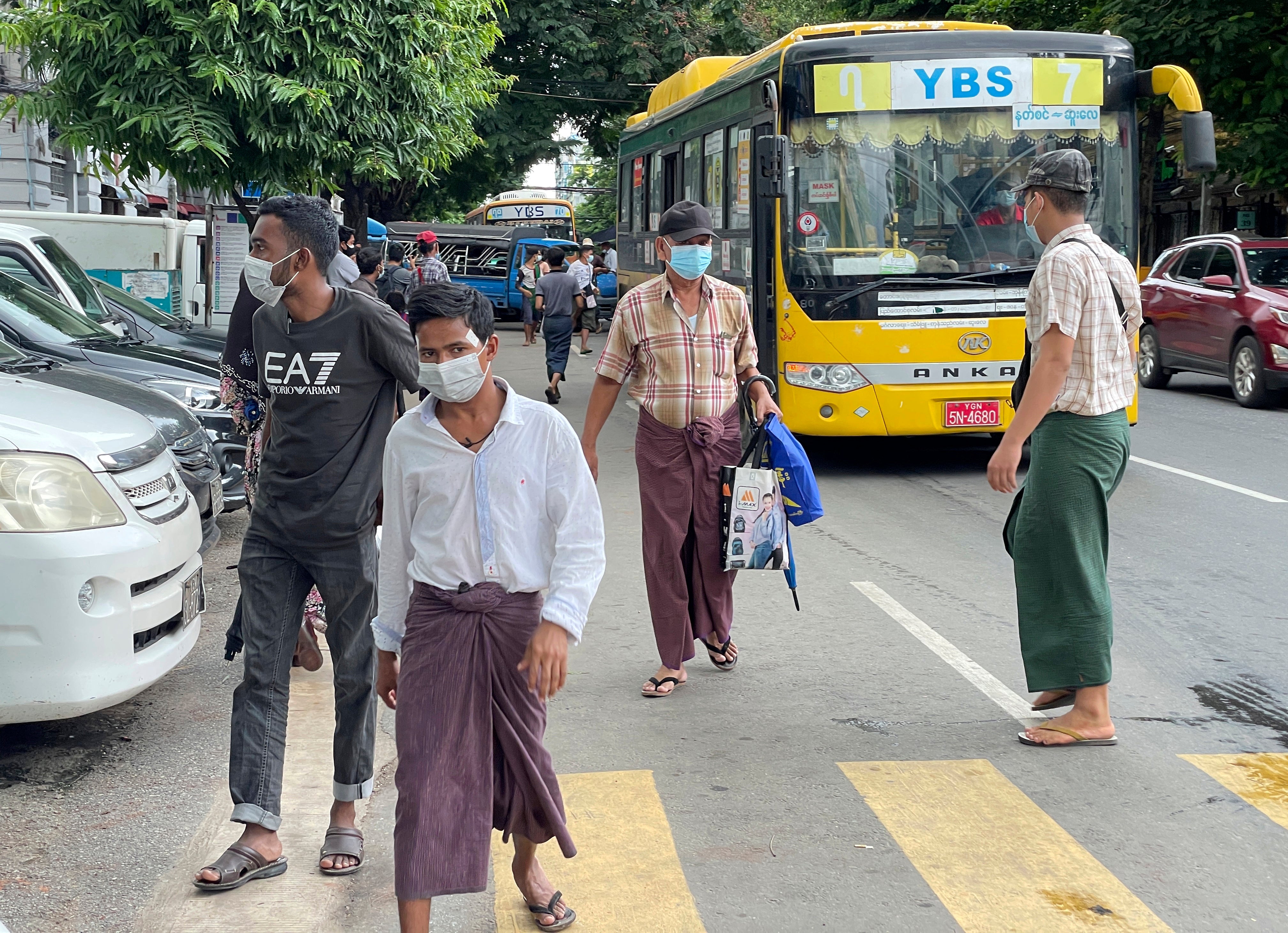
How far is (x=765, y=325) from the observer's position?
35.0 ft

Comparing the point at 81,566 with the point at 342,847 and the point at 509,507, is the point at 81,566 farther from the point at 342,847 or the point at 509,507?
the point at 509,507

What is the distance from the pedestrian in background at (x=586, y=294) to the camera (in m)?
21.9

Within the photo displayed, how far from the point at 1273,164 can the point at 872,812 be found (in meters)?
18.9

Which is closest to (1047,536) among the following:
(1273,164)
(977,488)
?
(977,488)

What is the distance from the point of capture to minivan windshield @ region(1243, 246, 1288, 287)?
1536 cm

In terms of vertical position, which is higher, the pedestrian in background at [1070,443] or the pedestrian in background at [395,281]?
the pedestrian in background at [395,281]

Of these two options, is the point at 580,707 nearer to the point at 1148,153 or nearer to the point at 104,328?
the point at 104,328

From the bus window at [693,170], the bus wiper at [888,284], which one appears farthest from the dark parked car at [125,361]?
the bus window at [693,170]

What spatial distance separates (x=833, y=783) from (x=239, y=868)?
6.19 feet

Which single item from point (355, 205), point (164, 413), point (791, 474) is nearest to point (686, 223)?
point (791, 474)

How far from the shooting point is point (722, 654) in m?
5.95

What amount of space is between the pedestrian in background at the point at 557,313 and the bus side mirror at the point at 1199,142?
8.07m

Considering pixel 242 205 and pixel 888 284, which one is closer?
pixel 888 284

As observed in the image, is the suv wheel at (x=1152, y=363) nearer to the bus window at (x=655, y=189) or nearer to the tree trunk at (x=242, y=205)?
the bus window at (x=655, y=189)
